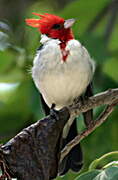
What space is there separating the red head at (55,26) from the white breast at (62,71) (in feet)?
0.51

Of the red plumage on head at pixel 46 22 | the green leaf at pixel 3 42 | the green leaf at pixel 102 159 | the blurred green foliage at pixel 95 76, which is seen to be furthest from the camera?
the blurred green foliage at pixel 95 76

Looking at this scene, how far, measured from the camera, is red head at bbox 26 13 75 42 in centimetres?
274

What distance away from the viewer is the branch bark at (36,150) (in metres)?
1.69

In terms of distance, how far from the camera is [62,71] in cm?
243

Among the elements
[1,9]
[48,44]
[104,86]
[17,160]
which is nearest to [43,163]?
[17,160]

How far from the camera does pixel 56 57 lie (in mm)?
2467

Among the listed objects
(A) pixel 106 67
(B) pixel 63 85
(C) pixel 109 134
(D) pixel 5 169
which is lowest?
(C) pixel 109 134

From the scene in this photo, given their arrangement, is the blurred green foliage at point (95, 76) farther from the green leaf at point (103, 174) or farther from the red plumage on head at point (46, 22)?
the green leaf at point (103, 174)

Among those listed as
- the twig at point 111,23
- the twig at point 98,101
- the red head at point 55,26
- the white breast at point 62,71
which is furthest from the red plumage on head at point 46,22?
the twig at point 98,101

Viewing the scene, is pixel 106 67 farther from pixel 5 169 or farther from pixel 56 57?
pixel 5 169

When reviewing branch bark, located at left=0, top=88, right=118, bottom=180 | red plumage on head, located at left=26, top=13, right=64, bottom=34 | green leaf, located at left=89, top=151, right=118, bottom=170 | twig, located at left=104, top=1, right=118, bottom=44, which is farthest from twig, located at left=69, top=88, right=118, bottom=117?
twig, located at left=104, top=1, right=118, bottom=44

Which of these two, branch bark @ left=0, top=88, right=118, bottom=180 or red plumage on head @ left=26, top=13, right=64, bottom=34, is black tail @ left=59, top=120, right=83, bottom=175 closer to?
branch bark @ left=0, top=88, right=118, bottom=180

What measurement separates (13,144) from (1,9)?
2.47 metres

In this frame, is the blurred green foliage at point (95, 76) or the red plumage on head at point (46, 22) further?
the blurred green foliage at point (95, 76)
